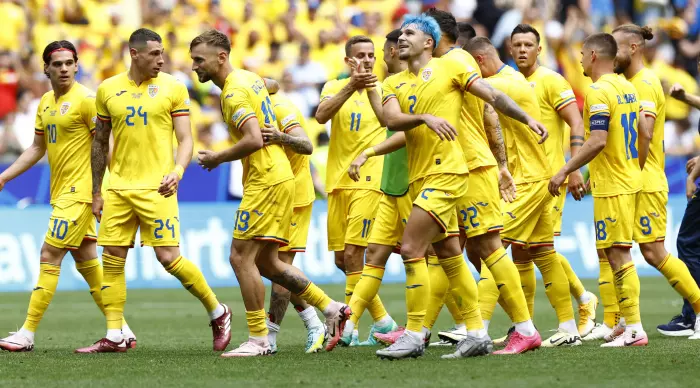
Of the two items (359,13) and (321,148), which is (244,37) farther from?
(321,148)

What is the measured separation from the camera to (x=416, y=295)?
8.25 meters

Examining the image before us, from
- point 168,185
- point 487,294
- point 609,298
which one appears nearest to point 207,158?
point 168,185

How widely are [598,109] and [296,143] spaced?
93.1 inches

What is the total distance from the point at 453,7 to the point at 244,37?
4.37 m

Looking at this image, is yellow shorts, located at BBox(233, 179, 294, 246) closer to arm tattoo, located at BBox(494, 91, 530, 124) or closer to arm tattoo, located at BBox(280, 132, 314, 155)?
arm tattoo, located at BBox(280, 132, 314, 155)

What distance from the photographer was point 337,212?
34.8 ft

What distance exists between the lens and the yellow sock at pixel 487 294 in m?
9.36

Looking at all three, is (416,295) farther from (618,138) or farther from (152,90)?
(152,90)

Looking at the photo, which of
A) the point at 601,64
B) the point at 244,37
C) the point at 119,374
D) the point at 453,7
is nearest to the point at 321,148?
the point at 244,37

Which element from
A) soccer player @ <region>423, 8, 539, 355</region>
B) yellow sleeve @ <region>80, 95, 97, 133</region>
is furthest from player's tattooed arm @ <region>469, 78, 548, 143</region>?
yellow sleeve @ <region>80, 95, 97, 133</region>

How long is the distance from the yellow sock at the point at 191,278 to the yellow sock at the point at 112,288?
1.28ft

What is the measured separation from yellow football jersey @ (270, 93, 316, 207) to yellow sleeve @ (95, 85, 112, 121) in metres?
1.35

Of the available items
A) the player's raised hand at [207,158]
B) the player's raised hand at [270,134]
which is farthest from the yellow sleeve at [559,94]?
the player's raised hand at [207,158]

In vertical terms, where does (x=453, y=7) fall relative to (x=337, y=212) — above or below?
above
